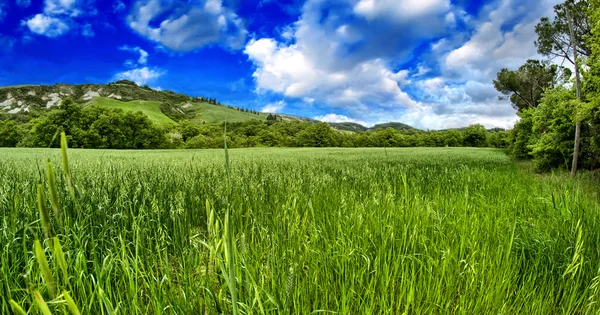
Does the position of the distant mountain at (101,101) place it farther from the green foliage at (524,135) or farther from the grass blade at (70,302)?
the grass blade at (70,302)

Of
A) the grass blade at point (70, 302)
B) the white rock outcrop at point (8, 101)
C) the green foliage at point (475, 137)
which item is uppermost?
the white rock outcrop at point (8, 101)

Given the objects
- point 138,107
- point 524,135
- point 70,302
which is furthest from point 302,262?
point 138,107

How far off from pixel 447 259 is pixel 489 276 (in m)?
0.43

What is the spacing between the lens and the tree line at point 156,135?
6316 cm

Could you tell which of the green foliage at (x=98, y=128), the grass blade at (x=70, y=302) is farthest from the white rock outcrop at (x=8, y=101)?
the grass blade at (x=70, y=302)

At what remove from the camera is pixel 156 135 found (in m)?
84.8

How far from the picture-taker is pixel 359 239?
2963 mm

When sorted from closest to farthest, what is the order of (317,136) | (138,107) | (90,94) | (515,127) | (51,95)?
(515,127) < (317,136) < (138,107) < (51,95) < (90,94)

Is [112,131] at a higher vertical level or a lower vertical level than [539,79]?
lower

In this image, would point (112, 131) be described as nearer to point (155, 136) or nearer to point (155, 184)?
point (155, 136)

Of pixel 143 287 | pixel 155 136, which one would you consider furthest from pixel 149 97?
pixel 143 287

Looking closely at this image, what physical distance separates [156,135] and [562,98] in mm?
90075

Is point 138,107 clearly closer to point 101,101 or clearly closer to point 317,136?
point 101,101

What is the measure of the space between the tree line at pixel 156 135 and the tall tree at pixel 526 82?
5.99m
